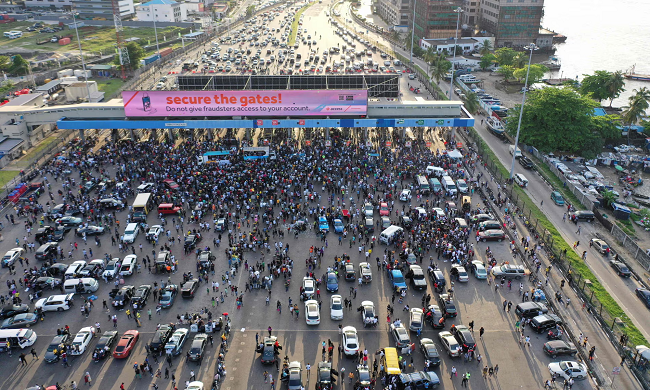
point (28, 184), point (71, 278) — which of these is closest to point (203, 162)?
point (28, 184)

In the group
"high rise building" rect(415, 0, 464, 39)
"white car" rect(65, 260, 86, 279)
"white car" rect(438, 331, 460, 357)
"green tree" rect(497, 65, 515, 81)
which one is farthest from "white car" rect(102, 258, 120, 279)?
"high rise building" rect(415, 0, 464, 39)

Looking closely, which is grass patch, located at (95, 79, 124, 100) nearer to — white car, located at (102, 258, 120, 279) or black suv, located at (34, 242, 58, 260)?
black suv, located at (34, 242, 58, 260)

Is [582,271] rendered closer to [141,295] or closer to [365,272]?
[365,272]

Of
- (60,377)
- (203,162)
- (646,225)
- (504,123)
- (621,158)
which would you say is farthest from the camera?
(504,123)

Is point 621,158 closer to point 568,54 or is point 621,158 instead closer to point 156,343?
point 156,343

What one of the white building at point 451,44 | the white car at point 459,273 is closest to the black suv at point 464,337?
the white car at point 459,273

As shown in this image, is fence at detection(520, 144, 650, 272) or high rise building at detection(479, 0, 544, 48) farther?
high rise building at detection(479, 0, 544, 48)

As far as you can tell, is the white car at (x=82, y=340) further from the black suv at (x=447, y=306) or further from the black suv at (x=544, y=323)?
the black suv at (x=544, y=323)
